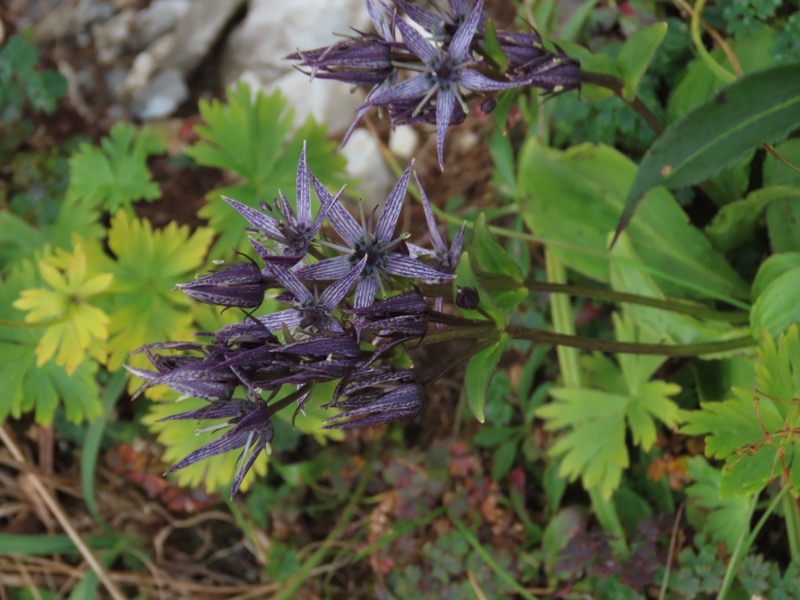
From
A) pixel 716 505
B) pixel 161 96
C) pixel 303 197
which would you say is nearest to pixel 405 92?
pixel 303 197

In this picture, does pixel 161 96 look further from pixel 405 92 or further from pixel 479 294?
pixel 479 294

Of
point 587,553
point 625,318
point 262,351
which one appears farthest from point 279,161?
point 587,553

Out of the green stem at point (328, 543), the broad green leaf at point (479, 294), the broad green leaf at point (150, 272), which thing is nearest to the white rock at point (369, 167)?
the broad green leaf at point (150, 272)

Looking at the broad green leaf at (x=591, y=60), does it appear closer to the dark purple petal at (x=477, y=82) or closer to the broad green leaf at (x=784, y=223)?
the dark purple petal at (x=477, y=82)

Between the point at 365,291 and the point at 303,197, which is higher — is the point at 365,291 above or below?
below

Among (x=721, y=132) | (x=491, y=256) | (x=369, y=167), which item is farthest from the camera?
(x=369, y=167)

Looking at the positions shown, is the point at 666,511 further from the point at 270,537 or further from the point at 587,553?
the point at 270,537

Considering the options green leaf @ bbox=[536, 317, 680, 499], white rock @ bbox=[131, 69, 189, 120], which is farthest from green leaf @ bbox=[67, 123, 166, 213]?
green leaf @ bbox=[536, 317, 680, 499]
